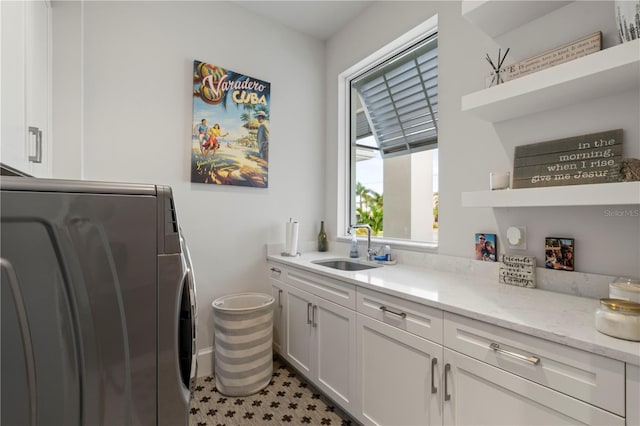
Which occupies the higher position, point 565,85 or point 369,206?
point 565,85

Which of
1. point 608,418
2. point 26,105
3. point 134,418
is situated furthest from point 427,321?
point 26,105

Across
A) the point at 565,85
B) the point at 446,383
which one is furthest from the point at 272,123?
the point at 446,383

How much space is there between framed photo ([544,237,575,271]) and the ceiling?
7.26ft

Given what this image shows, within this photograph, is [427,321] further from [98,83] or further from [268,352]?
[98,83]

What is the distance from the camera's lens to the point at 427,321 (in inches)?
49.3

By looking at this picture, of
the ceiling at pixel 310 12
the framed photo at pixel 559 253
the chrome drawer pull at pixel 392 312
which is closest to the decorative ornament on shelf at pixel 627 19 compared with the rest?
the framed photo at pixel 559 253

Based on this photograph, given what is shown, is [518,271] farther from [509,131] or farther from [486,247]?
[509,131]

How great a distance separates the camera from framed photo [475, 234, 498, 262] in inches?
62.0

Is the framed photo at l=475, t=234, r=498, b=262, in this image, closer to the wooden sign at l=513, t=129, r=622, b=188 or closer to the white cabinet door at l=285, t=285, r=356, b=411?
the wooden sign at l=513, t=129, r=622, b=188

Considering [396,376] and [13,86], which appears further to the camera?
[396,376]

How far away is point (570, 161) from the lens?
4.30ft

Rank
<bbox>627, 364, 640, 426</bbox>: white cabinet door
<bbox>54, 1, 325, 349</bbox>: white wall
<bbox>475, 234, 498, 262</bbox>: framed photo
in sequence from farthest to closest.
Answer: <bbox>54, 1, 325, 349</bbox>: white wall → <bbox>475, 234, 498, 262</bbox>: framed photo → <bbox>627, 364, 640, 426</bbox>: white cabinet door

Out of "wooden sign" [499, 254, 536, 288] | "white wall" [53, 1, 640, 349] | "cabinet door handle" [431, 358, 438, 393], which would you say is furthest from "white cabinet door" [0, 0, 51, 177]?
"wooden sign" [499, 254, 536, 288]

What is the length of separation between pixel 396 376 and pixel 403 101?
201cm
